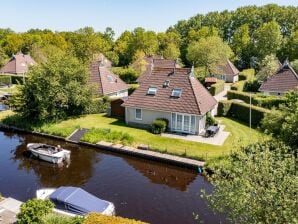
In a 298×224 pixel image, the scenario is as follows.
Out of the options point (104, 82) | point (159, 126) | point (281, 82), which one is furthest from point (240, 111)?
point (104, 82)

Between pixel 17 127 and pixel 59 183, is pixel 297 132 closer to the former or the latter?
pixel 59 183

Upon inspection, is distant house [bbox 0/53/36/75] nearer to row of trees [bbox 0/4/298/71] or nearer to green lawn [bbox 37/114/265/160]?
row of trees [bbox 0/4/298/71]

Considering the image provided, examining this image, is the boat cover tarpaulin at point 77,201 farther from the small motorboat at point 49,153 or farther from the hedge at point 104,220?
the small motorboat at point 49,153

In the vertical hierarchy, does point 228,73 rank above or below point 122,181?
above

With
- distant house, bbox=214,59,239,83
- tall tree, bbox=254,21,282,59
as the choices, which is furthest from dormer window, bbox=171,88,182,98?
tall tree, bbox=254,21,282,59

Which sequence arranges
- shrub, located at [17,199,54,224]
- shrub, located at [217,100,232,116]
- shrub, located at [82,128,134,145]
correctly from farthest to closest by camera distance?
1. shrub, located at [217,100,232,116]
2. shrub, located at [82,128,134,145]
3. shrub, located at [17,199,54,224]

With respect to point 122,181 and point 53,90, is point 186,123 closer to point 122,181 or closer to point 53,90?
point 122,181
